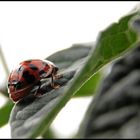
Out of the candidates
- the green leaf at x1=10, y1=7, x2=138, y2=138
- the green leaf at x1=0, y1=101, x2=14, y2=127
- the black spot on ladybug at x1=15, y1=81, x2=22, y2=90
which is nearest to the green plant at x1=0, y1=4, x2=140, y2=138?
the green leaf at x1=10, y1=7, x2=138, y2=138

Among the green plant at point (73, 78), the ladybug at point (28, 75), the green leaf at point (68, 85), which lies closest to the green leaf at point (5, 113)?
the ladybug at point (28, 75)

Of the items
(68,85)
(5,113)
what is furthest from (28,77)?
(68,85)

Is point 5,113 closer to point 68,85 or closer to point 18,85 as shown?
point 18,85

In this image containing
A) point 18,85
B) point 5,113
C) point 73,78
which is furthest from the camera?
point 5,113

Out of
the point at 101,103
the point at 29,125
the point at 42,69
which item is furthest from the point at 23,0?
the point at 101,103

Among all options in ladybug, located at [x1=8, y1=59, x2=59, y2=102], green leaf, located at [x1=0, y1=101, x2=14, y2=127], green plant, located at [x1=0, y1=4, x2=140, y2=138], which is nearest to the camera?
green plant, located at [x1=0, y1=4, x2=140, y2=138]

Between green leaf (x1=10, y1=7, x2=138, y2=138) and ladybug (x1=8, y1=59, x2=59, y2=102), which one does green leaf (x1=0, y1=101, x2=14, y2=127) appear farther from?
green leaf (x1=10, y1=7, x2=138, y2=138)

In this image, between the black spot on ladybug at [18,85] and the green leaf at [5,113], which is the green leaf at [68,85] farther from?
the green leaf at [5,113]

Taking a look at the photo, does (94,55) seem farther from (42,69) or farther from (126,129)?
(42,69)
